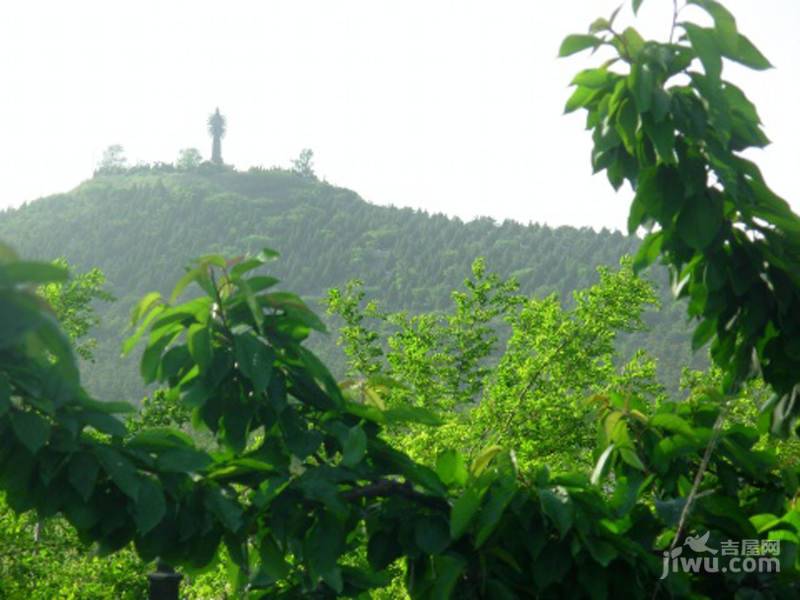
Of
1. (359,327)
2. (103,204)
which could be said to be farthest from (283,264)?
(359,327)

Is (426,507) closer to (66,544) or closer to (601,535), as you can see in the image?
(601,535)

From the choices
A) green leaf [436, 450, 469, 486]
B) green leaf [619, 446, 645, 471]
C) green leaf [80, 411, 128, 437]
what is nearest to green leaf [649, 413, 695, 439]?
green leaf [619, 446, 645, 471]

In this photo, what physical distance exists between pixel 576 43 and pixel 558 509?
46.1 inches

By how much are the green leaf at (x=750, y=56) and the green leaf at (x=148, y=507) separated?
69.9 inches

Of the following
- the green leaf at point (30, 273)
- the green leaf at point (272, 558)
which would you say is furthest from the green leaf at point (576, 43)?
the green leaf at point (30, 273)

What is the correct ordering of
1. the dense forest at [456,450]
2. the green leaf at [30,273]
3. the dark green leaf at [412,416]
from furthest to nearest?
the dark green leaf at [412,416]
the dense forest at [456,450]
the green leaf at [30,273]

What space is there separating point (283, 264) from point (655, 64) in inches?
5994

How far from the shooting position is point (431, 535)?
2.84 meters

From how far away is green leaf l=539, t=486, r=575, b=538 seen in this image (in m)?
2.76

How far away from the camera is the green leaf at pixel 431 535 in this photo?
2814 millimetres

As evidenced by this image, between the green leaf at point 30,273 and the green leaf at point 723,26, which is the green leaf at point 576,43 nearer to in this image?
the green leaf at point 723,26

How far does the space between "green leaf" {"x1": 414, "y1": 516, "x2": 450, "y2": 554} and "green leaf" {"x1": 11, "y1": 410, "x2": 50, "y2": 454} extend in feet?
3.16

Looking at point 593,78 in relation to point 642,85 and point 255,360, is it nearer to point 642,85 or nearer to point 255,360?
point 642,85

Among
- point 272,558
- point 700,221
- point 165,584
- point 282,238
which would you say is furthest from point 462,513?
point 282,238
